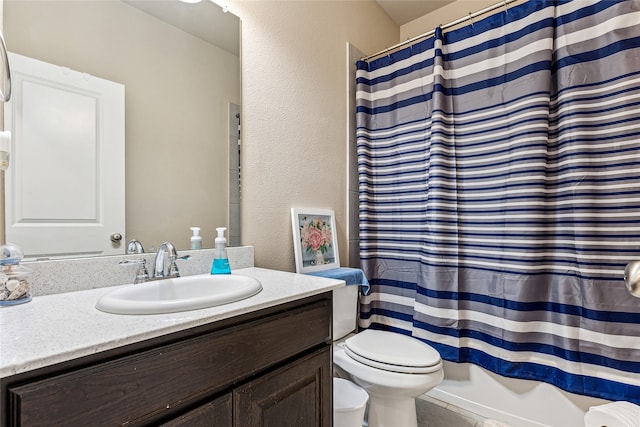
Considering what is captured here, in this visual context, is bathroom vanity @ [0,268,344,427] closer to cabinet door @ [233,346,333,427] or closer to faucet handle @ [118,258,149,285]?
cabinet door @ [233,346,333,427]

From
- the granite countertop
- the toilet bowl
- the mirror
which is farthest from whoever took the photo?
the toilet bowl

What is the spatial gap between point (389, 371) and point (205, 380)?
2.82 ft

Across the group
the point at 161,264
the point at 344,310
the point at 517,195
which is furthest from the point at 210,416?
the point at 517,195

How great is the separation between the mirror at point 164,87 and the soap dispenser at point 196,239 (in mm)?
18

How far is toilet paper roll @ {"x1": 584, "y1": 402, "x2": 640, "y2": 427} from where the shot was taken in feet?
2.77

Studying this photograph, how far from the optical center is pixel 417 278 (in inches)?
72.8

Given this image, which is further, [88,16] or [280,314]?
[88,16]

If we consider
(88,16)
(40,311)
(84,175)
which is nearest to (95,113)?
(84,175)

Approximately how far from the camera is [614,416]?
2.84ft

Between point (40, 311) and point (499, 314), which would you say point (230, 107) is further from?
point (499, 314)

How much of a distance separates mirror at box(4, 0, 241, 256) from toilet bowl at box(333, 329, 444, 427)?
742mm

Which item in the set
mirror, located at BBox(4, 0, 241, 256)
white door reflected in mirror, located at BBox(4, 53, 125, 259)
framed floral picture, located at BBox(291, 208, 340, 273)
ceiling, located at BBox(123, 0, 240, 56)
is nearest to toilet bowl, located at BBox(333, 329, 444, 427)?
framed floral picture, located at BBox(291, 208, 340, 273)

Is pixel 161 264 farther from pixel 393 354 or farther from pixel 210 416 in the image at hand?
pixel 393 354

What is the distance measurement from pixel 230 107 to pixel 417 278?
1317 millimetres
